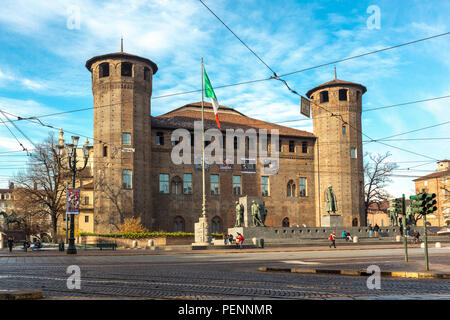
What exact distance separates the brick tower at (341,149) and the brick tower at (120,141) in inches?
813

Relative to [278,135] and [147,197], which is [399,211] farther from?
[278,135]

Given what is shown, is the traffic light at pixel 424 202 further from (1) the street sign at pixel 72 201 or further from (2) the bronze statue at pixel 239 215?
(2) the bronze statue at pixel 239 215

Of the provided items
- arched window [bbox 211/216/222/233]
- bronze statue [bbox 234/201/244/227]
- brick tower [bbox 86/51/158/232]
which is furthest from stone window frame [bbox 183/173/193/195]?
bronze statue [bbox 234/201/244/227]

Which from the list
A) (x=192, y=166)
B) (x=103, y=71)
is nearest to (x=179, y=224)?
(x=192, y=166)

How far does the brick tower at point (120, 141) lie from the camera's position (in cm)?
4525

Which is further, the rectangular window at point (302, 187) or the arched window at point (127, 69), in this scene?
the rectangular window at point (302, 187)

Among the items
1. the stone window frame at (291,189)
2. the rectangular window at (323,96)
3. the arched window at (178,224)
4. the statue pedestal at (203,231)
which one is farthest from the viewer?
the rectangular window at (323,96)

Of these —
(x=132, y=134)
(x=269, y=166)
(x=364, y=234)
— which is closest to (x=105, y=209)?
(x=132, y=134)

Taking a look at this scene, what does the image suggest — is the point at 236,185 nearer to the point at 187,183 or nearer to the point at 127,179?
the point at 187,183

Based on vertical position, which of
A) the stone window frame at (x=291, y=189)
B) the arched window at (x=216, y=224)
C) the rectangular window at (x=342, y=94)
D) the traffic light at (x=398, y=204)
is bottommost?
the arched window at (x=216, y=224)

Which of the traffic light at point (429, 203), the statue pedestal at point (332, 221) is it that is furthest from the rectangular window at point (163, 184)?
the traffic light at point (429, 203)

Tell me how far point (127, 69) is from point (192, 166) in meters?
12.0

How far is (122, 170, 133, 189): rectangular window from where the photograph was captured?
150ft

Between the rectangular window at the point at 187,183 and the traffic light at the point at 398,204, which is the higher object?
the rectangular window at the point at 187,183
